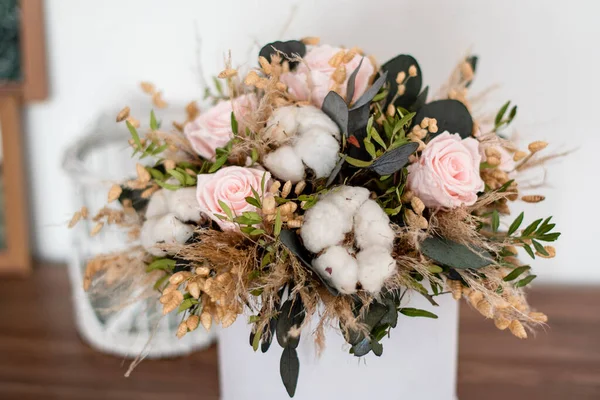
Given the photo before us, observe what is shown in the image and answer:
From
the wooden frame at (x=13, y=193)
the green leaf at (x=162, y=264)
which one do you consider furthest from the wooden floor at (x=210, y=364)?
the green leaf at (x=162, y=264)

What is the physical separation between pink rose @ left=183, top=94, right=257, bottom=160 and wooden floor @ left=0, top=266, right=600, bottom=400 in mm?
361

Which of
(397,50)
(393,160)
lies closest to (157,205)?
(393,160)

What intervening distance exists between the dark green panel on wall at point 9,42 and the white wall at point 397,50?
0.05 metres

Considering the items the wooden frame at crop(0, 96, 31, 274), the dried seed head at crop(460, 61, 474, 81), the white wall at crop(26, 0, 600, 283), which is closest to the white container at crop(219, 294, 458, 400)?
the dried seed head at crop(460, 61, 474, 81)

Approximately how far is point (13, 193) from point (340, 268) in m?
0.82

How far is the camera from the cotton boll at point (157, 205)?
57cm

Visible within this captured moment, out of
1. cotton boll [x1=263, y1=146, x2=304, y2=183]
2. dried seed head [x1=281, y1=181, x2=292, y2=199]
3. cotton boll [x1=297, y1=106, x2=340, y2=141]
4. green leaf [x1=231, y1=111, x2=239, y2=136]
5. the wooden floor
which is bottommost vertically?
the wooden floor

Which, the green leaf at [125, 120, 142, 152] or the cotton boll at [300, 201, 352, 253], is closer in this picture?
the cotton boll at [300, 201, 352, 253]

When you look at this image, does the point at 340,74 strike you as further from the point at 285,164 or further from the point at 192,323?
the point at 192,323

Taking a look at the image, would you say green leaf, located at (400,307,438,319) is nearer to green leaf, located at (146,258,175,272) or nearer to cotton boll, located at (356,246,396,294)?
cotton boll, located at (356,246,396,294)

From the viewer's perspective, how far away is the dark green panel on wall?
1.01 m

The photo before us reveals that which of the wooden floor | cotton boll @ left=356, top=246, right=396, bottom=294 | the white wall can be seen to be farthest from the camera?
→ the white wall

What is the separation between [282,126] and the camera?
519 mm

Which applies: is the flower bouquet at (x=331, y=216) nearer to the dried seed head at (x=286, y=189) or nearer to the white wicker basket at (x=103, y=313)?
the dried seed head at (x=286, y=189)
